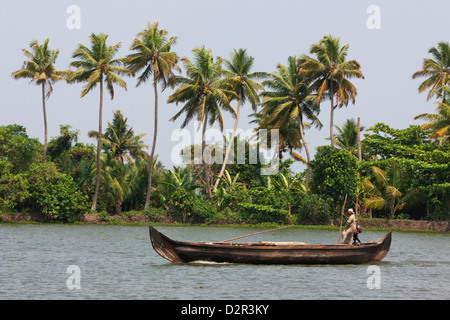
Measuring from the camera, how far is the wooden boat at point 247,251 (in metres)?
19.4

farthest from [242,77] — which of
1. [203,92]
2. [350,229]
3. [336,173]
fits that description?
[350,229]

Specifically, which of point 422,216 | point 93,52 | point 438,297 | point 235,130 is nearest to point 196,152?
point 235,130

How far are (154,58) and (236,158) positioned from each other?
398 inches

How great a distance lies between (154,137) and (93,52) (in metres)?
7.20

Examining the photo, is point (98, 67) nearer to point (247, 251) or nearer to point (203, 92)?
point (203, 92)

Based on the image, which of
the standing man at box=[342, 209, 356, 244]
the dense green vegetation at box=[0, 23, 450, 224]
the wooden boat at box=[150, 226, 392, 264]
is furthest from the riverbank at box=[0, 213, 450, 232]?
the wooden boat at box=[150, 226, 392, 264]

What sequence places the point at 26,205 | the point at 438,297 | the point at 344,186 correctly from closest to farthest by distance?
1. the point at 438,297
2. the point at 344,186
3. the point at 26,205

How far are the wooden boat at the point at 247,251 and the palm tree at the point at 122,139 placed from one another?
105ft

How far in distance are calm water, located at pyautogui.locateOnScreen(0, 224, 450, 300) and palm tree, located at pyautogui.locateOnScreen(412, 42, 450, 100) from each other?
2518 centimetres

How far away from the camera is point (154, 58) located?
145 feet

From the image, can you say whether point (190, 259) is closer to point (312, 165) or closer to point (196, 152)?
point (312, 165)

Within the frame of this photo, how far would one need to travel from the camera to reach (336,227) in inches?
1582

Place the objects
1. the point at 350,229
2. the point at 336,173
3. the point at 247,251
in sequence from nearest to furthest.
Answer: the point at 247,251 → the point at 350,229 → the point at 336,173

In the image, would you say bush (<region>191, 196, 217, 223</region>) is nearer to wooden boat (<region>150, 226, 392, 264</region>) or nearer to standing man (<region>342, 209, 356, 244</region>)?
standing man (<region>342, 209, 356, 244</region>)
